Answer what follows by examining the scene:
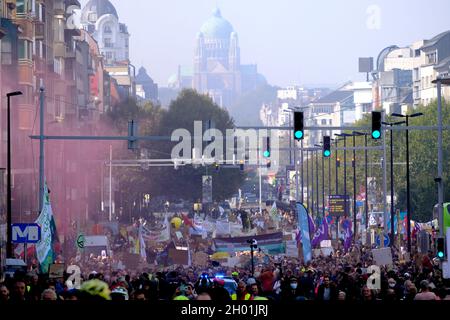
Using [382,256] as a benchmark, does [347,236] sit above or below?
above

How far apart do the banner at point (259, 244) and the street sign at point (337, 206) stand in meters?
32.6

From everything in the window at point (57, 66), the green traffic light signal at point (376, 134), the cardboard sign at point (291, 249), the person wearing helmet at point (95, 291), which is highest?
the window at point (57, 66)

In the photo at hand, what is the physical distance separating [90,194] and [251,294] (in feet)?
327

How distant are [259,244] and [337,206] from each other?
113 feet

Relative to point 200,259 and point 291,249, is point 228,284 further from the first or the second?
point 291,249

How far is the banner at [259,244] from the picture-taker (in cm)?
6238

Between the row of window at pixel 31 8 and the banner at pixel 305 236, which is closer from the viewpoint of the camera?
the banner at pixel 305 236

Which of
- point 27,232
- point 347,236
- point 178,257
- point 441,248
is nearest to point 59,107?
point 347,236

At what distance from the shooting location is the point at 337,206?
9619 centimetres

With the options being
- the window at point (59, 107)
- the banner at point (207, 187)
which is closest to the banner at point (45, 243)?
the window at point (59, 107)

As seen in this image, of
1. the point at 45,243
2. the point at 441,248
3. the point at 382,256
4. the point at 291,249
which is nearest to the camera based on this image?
the point at 45,243

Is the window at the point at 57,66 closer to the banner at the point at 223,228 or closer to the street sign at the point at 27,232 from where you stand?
the banner at the point at 223,228

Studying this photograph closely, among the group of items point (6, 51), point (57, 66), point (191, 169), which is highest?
point (57, 66)

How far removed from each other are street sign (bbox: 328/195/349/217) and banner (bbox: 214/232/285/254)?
107 ft
